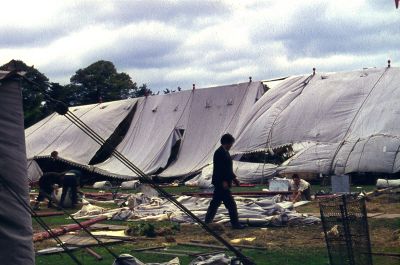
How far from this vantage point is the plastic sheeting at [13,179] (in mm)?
7438

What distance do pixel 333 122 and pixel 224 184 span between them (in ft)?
53.8

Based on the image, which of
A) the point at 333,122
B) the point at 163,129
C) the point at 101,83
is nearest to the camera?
the point at 333,122

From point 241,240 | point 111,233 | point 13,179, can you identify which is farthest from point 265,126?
point 13,179

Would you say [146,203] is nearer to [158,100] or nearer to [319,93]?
[319,93]

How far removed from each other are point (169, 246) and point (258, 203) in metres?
4.39

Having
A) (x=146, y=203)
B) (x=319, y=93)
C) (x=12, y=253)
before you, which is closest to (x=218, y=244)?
(x=12, y=253)

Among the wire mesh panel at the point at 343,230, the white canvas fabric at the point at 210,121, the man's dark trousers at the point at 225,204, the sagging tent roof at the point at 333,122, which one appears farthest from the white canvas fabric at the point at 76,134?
the wire mesh panel at the point at 343,230

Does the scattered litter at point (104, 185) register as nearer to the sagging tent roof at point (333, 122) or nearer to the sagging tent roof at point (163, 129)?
the sagging tent roof at point (163, 129)

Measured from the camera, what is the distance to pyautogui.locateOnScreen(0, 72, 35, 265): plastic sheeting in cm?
744

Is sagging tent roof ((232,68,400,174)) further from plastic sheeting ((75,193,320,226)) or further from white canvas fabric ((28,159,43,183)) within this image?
white canvas fabric ((28,159,43,183))

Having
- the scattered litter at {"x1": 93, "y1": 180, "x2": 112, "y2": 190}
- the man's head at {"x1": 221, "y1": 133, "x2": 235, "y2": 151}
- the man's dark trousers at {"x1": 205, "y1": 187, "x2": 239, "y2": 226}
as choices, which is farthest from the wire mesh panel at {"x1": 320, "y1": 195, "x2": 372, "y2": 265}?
the scattered litter at {"x1": 93, "y1": 180, "x2": 112, "y2": 190}

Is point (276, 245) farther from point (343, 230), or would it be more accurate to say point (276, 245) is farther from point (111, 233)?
point (343, 230)

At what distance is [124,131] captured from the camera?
39781mm

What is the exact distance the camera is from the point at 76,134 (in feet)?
131
